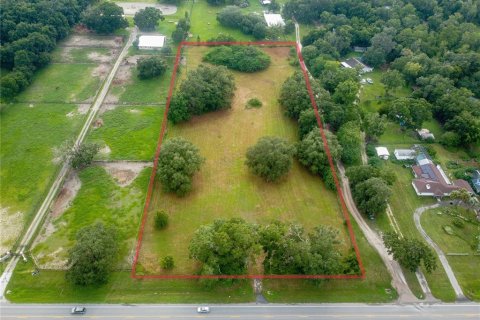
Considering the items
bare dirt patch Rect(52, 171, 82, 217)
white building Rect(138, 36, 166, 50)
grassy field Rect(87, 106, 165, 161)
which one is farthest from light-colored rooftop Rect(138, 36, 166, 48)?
bare dirt patch Rect(52, 171, 82, 217)

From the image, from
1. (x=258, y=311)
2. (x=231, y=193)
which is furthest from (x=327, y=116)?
(x=258, y=311)

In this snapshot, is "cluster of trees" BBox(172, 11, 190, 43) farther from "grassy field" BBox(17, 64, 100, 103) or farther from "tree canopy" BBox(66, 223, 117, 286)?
"tree canopy" BBox(66, 223, 117, 286)

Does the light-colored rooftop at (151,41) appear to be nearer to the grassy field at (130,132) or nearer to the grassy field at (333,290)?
the grassy field at (130,132)

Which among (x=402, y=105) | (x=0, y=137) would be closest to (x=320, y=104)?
(x=402, y=105)

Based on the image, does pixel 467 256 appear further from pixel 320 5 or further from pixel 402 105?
pixel 320 5

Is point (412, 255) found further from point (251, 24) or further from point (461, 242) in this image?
point (251, 24)
